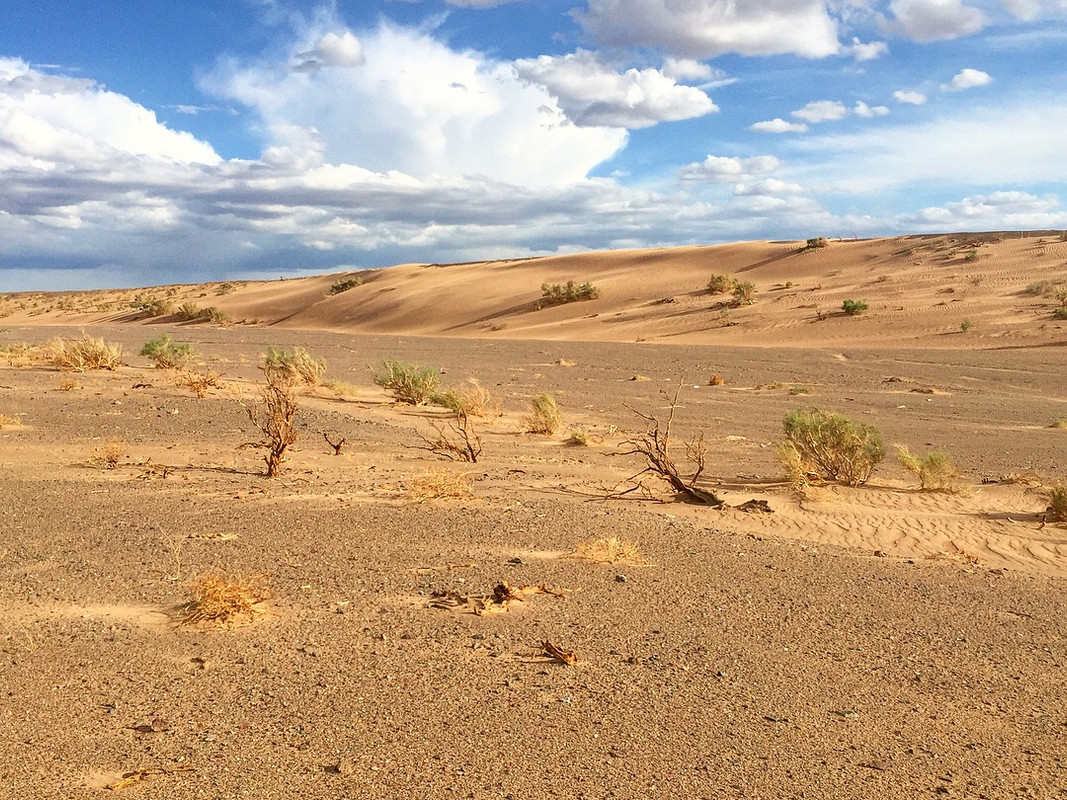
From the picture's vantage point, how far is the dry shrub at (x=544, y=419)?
15266 mm

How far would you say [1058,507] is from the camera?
10.0 metres

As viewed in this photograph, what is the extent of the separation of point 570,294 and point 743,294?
Result: 1274 centimetres

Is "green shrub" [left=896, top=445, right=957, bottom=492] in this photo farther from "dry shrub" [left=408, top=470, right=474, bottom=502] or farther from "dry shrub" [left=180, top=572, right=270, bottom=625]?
"dry shrub" [left=180, top=572, right=270, bottom=625]

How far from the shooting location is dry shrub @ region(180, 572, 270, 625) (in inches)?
247

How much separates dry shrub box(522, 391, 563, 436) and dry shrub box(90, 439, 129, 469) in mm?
6169

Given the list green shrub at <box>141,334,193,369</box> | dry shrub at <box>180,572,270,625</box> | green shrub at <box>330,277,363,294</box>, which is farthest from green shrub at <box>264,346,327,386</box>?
green shrub at <box>330,277,363,294</box>

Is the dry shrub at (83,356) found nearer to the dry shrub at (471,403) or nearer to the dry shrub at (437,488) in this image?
the dry shrub at (471,403)

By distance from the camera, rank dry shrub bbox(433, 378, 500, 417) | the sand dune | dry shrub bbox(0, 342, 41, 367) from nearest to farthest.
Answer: dry shrub bbox(433, 378, 500, 417) < dry shrub bbox(0, 342, 41, 367) < the sand dune

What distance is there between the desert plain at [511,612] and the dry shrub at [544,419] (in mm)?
176

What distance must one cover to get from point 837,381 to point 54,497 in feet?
62.9

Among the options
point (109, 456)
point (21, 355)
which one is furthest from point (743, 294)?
point (109, 456)

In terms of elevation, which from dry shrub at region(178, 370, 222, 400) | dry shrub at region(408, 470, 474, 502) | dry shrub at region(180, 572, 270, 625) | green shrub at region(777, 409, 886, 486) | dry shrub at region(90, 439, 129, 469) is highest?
dry shrub at region(178, 370, 222, 400)

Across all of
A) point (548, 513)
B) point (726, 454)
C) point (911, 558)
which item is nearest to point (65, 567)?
point (548, 513)

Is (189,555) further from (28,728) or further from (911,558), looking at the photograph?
(911,558)
